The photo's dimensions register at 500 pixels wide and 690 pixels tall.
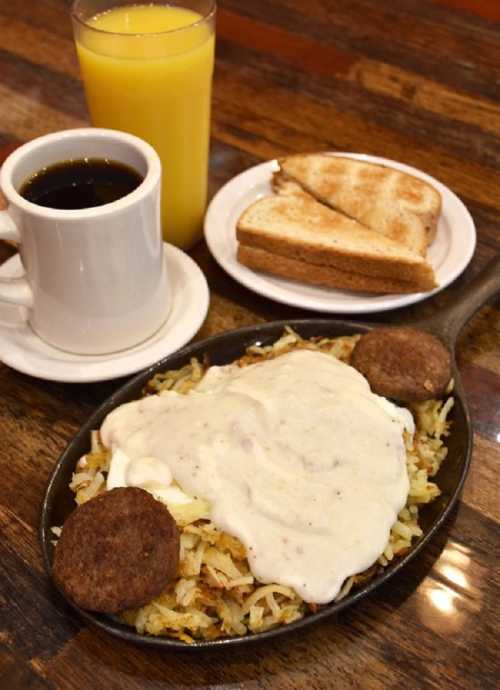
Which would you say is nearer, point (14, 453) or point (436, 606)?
point (436, 606)

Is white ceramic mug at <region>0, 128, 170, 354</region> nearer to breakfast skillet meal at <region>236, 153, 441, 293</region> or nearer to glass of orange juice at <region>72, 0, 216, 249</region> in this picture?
glass of orange juice at <region>72, 0, 216, 249</region>

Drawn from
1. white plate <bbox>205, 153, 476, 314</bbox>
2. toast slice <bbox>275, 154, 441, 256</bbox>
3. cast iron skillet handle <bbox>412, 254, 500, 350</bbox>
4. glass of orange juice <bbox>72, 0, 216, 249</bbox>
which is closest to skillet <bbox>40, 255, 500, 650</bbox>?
cast iron skillet handle <bbox>412, 254, 500, 350</bbox>

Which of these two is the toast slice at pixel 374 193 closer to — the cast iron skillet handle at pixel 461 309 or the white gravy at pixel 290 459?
the cast iron skillet handle at pixel 461 309

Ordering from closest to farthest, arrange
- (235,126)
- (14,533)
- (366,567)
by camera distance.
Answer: (366,567) → (14,533) → (235,126)

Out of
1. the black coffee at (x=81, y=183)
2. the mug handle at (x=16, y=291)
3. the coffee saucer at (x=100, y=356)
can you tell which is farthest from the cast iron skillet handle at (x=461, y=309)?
the mug handle at (x=16, y=291)

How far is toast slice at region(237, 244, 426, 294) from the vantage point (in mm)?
1514

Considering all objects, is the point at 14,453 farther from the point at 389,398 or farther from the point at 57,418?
the point at 389,398

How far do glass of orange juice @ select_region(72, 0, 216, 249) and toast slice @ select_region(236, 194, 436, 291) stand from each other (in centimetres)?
16

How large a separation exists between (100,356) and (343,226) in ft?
2.05

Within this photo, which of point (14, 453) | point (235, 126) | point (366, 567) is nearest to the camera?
point (366, 567)

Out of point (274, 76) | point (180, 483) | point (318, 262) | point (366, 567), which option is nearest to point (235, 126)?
point (274, 76)

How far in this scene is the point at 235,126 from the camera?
200 cm

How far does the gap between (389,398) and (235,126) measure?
3.58ft

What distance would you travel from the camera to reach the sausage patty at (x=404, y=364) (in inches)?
46.1
